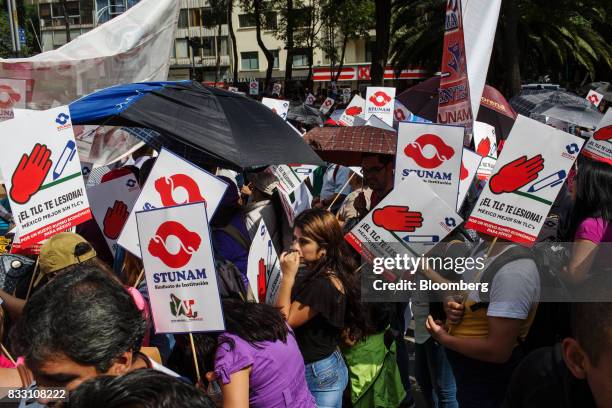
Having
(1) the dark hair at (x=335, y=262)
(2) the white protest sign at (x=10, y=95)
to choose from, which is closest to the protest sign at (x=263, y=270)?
(1) the dark hair at (x=335, y=262)

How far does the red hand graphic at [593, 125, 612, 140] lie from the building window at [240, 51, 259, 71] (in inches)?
2215

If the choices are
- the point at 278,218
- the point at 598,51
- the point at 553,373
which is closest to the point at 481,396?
the point at 553,373

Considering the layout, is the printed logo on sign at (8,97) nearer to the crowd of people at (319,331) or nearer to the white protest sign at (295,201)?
the crowd of people at (319,331)

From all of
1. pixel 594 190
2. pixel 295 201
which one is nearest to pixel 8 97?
pixel 295 201

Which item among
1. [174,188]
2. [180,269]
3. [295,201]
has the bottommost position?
[295,201]

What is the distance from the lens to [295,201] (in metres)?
5.38

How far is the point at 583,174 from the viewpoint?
3.59 meters

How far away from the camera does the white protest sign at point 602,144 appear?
458 centimetres

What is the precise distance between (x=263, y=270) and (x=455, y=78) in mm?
2309

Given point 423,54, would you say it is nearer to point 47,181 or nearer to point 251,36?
point 251,36

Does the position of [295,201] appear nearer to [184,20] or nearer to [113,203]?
[113,203]

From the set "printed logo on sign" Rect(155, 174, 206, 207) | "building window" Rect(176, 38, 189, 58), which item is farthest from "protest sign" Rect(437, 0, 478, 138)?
"building window" Rect(176, 38, 189, 58)

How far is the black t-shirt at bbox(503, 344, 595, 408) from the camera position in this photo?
1808 millimetres

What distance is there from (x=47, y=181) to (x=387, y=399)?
7.36 feet
